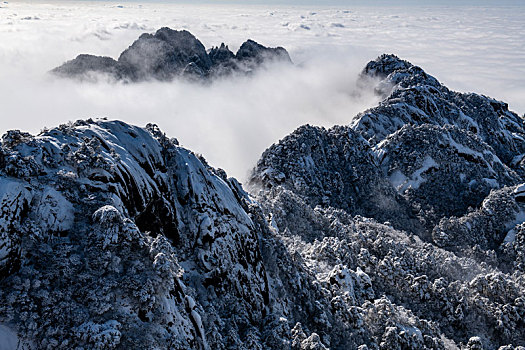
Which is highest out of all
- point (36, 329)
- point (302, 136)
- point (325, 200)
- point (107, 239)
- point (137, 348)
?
point (107, 239)

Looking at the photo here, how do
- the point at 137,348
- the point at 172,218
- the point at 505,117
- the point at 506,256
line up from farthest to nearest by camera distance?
the point at 505,117, the point at 506,256, the point at 172,218, the point at 137,348

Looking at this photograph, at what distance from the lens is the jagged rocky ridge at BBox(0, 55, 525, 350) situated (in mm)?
24141

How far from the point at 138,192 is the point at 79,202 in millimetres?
6243

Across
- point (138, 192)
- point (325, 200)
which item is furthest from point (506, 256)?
point (138, 192)

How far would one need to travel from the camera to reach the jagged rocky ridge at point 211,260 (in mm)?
24141

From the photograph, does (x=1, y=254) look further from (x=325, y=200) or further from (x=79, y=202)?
(x=325, y=200)

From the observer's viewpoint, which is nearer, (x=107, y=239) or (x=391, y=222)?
(x=107, y=239)

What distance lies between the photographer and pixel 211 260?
36938 millimetres

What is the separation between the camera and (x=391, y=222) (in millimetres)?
105875

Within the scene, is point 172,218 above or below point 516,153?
above

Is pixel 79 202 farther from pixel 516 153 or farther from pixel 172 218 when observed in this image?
pixel 516 153

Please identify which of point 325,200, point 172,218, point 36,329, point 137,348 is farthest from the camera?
point 325,200

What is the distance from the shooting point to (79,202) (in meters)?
29.0

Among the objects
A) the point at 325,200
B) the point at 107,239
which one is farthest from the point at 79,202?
the point at 325,200
